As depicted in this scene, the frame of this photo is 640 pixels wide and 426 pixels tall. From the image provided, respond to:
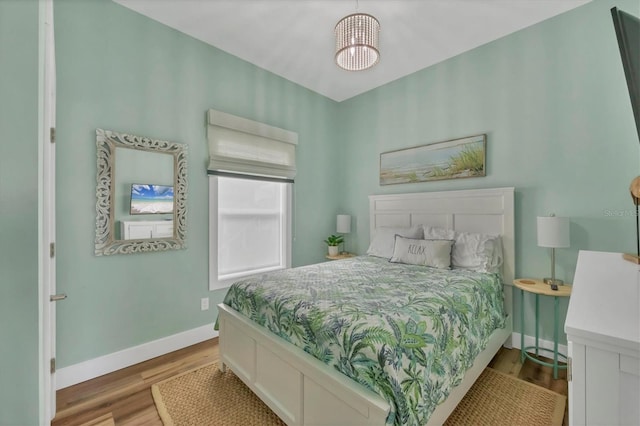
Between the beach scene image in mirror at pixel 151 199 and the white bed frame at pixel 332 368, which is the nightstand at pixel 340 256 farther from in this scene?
the beach scene image in mirror at pixel 151 199

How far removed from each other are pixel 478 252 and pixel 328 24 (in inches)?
97.8

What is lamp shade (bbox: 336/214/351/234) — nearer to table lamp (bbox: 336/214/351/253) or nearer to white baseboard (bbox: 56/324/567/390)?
table lamp (bbox: 336/214/351/253)

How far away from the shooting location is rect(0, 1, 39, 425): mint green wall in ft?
2.11

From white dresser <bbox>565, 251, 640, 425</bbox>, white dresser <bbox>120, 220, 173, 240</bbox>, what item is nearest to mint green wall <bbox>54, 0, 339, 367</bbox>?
white dresser <bbox>120, 220, 173, 240</bbox>

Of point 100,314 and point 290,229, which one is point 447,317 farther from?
point 100,314

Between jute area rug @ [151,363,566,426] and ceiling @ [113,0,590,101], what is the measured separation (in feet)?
9.79

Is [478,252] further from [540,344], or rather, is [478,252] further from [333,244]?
[333,244]

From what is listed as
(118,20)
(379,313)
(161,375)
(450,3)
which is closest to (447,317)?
(379,313)

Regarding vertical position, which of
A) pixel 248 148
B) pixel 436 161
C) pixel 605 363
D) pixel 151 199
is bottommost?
pixel 605 363

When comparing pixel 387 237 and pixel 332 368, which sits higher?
pixel 387 237

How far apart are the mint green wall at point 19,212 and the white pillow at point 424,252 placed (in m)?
2.51

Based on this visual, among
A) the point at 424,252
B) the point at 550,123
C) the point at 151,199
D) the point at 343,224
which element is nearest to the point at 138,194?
the point at 151,199

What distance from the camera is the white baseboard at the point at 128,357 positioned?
1.97 meters

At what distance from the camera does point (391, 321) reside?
51.3 inches
